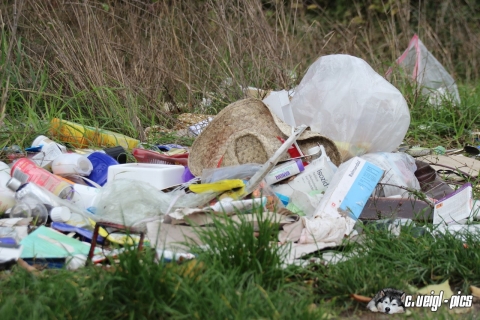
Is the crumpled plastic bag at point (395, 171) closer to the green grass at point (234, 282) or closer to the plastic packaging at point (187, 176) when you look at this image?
the green grass at point (234, 282)

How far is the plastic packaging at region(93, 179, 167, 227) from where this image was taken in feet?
10.5

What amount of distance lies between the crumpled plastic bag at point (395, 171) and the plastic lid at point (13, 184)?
1.81 meters

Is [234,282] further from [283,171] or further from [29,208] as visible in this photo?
[283,171]

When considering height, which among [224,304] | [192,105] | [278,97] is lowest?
[192,105]

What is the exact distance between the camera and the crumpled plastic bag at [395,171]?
3705mm

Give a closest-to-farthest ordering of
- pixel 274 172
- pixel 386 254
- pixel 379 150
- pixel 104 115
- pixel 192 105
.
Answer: pixel 386 254
pixel 274 172
pixel 379 150
pixel 104 115
pixel 192 105

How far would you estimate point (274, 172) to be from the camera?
145 inches

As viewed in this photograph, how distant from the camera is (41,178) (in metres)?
3.49

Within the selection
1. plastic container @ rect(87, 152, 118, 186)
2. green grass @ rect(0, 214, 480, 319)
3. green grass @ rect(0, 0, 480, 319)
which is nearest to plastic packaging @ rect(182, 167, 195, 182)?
plastic container @ rect(87, 152, 118, 186)

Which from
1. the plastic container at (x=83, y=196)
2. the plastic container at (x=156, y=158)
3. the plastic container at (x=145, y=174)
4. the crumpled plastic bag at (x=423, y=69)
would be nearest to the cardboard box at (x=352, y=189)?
the plastic container at (x=145, y=174)

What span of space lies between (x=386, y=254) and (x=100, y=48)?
2.87 meters

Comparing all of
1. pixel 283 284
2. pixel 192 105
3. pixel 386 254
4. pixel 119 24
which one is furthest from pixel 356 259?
pixel 119 24

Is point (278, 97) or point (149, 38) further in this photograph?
point (149, 38)

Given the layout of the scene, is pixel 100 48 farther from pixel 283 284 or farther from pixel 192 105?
pixel 283 284
